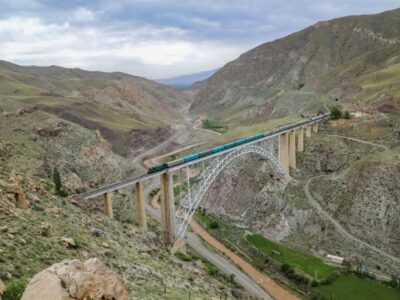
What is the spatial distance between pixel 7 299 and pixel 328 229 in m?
52.2

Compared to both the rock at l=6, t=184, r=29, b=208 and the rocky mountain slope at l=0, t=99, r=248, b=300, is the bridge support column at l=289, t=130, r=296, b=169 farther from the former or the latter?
the rock at l=6, t=184, r=29, b=208

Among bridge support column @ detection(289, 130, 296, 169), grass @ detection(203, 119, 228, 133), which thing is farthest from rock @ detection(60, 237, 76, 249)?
grass @ detection(203, 119, 228, 133)

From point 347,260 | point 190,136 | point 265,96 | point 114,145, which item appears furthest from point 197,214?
point 265,96

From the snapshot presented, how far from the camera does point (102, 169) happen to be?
225 ft

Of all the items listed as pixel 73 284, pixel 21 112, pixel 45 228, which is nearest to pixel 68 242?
pixel 45 228

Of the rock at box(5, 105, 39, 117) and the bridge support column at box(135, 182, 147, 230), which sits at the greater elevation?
the rock at box(5, 105, 39, 117)

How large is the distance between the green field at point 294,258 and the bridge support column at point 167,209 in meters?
17.5

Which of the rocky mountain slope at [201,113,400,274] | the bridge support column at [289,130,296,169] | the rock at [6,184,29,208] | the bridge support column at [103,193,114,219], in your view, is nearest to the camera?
the rock at [6,184,29,208]

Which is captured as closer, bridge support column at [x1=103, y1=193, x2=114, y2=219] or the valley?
the valley

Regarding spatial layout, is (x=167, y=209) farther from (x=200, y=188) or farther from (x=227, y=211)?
(x=227, y=211)

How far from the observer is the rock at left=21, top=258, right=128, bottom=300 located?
11883 mm

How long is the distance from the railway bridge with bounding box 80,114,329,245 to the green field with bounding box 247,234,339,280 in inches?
508

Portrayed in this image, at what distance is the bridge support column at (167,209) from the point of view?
4375 centimetres

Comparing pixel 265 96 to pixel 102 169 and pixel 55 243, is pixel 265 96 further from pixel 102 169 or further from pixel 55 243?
pixel 55 243
